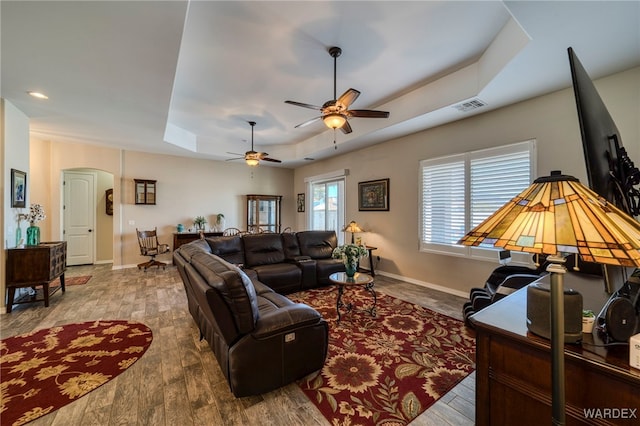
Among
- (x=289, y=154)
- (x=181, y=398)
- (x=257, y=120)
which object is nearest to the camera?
(x=181, y=398)

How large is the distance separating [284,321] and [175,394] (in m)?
1.00

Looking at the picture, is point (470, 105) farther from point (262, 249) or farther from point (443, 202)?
point (262, 249)

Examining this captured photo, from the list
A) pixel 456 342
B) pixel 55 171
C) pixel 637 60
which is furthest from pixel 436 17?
pixel 55 171

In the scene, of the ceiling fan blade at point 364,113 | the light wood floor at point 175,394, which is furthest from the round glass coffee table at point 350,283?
the ceiling fan blade at point 364,113

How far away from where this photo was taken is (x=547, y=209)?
0.80m

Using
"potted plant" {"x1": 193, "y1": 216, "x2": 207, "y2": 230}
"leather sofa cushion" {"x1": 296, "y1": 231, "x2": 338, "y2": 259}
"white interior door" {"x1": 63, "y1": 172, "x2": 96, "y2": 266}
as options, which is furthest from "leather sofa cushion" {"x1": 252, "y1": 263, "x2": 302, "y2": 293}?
"white interior door" {"x1": 63, "y1": 172, "x2": 96, "y2": 266}

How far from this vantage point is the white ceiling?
2074 millimetres

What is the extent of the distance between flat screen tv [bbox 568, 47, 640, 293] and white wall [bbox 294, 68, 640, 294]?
225 centimetres

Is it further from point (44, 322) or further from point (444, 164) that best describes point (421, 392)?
point (44, 322)

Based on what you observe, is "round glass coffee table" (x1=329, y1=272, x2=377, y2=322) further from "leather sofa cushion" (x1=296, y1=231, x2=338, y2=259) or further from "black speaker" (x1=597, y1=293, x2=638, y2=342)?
"black speaker" (x1=597, y1=293, x2=638, y2=342)

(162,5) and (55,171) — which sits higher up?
(162,5)

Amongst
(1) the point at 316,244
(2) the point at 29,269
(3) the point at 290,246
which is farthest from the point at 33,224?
(1) the point at 316,244

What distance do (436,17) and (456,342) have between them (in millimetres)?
3312

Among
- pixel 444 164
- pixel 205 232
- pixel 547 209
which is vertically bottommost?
pixel 205 232
